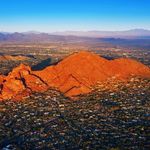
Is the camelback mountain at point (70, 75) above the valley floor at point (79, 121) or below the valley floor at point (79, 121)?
above

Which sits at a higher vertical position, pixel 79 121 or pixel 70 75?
pixel 70 75

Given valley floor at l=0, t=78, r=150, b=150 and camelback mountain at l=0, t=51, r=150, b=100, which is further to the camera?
camelback mountain at l=0, t=51, r=150, b=100

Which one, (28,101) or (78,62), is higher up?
(78,62)

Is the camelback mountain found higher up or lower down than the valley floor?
higher up

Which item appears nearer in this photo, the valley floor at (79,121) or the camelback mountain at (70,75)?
the valley floor at (79,121)

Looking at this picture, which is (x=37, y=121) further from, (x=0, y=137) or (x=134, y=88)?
(x=134, y=88)

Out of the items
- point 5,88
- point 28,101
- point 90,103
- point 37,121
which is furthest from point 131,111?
point 5,88

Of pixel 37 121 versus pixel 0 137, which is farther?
pixel 37 121

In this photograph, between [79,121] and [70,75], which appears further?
[70,75]
